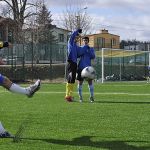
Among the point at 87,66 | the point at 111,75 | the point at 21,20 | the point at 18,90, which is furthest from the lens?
the point at 21,20

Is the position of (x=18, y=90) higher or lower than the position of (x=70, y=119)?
higher

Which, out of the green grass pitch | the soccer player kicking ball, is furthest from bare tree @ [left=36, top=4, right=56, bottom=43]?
the soccer player kicking ball

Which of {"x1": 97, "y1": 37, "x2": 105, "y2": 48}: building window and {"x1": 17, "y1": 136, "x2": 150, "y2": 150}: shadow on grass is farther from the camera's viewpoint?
{"x1": 97, "y1": 37, "x2": 105, "y2": 48}: building window

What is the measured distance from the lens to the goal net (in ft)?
136

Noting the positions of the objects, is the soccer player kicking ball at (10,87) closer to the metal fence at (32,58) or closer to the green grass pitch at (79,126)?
the green grass pitch at (79,126)

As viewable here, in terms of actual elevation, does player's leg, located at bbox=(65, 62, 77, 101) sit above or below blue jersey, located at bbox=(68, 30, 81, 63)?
below

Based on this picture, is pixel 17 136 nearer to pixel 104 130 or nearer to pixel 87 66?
pixel 104 130

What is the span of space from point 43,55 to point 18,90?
3712cm

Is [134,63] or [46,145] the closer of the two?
[46,145]

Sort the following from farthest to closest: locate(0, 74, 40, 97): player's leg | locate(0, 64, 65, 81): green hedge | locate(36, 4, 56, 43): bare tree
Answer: locate(36, 4, 56, 43): bare tree < locate(0, 64, 65, 81): green hedge < locate(0, 74, 40, 97): player's leg

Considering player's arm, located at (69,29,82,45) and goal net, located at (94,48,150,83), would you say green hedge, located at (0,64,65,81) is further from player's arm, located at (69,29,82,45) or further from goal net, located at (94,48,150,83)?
player's arm, located at (69,29,82,45)

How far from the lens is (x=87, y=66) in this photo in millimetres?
16453

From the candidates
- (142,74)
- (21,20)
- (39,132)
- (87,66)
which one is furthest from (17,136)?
(21,20)

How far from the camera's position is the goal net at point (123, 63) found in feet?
136
